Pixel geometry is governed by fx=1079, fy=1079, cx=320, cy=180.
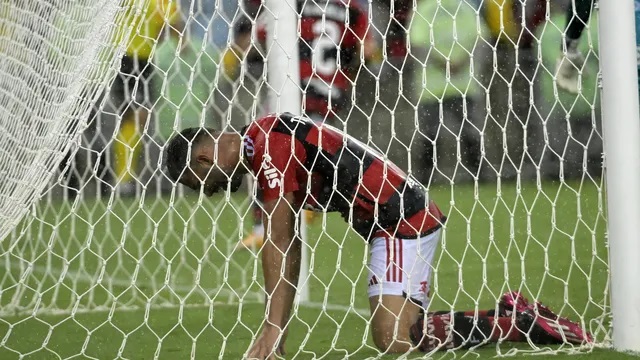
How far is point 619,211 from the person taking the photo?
121 inches

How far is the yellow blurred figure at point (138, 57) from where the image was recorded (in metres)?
3.36

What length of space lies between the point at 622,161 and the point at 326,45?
347 centimetres

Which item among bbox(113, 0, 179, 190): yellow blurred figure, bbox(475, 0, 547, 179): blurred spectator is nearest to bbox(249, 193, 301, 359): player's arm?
bbox(113, 0, 179, 190): yellow blurred figure

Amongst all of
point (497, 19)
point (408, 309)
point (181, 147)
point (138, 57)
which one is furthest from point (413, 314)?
point (497, 19)

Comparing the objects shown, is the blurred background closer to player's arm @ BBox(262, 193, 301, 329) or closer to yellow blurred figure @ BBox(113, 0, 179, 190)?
yellow blurred figure @ BBox(113, 0, 179, 190)

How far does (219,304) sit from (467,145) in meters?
5.19

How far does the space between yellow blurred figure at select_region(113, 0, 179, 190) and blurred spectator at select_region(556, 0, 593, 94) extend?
1.28 m

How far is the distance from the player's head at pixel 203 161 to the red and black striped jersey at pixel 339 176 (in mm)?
77

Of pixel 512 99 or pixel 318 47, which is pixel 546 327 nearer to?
pixel 318 47

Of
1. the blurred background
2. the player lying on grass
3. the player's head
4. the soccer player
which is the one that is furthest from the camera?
the blurred background

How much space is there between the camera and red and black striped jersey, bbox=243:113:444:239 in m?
3.28

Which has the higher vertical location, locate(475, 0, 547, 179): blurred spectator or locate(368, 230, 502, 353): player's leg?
locate(475, 0, 547, 179): blurred spectator

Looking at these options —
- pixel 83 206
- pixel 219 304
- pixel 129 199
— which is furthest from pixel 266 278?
pixel 129 199

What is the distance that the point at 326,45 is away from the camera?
638 cm
